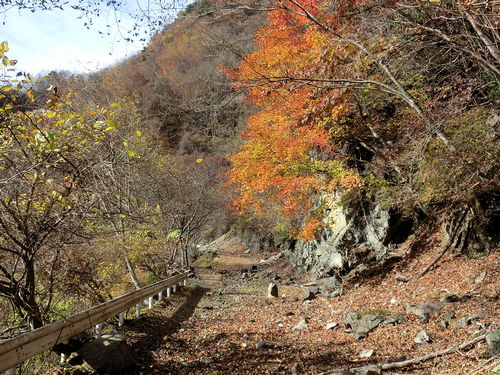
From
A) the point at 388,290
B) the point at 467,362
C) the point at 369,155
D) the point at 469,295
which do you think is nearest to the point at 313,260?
the point at 369,155

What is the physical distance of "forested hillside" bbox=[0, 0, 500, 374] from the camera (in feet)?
14.6

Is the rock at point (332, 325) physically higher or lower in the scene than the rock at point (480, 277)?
lower

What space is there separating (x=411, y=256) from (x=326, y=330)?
559 centimetres

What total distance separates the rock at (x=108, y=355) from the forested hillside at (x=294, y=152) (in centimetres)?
93

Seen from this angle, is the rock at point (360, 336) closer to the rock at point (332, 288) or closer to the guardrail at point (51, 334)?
the rock at point (332, 288)

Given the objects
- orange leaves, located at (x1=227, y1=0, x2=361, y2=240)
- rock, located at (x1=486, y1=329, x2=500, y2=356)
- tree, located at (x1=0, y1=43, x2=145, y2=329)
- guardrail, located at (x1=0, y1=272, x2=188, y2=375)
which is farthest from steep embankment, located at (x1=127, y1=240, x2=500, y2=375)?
orange leaves, located at (x1=227, y1=0, x2=361, y2=240)

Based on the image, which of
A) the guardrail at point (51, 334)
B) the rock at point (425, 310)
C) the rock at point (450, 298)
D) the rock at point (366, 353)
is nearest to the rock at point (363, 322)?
the rock at point (425, 310)

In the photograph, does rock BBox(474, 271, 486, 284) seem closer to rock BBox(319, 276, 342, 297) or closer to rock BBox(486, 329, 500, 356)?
rock BBox(486, 329, 500, 356)

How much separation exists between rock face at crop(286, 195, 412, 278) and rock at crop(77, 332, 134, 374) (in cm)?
1056

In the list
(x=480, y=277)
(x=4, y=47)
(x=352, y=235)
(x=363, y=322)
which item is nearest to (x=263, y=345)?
(x=363, y=322)

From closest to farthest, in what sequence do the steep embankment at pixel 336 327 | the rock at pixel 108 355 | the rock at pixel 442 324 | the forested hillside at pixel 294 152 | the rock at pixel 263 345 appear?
1. the forested hillside at pixel 294 152
2. the rock at pixel 108 355
3. the steep embankment at pixel 336 327
4. the rock at pixel 442 324
5. the rock at pixel 263 345

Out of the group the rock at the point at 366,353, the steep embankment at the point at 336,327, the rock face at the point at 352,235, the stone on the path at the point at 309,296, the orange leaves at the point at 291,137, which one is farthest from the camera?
the rock face at the point at 352,235

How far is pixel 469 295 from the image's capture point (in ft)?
24.7

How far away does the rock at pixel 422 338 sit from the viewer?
5924 millimetres
